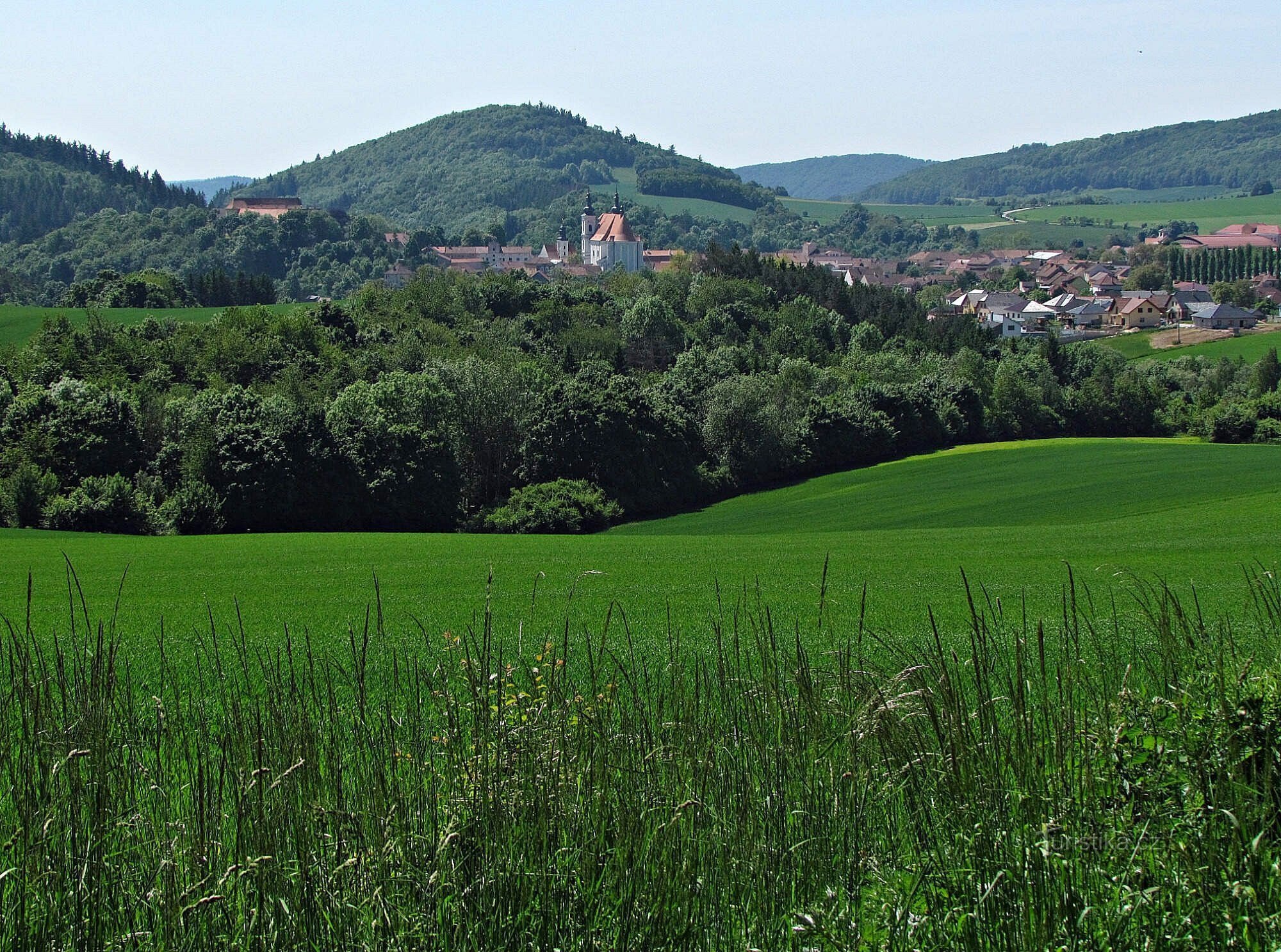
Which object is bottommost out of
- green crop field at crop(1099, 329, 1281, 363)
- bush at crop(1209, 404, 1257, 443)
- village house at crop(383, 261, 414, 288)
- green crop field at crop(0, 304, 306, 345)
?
bush at crop(1209, 404, 1257, 443)

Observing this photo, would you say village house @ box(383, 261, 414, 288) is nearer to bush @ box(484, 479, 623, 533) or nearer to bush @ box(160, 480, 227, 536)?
bush @ box(484, 479, 623, 533)

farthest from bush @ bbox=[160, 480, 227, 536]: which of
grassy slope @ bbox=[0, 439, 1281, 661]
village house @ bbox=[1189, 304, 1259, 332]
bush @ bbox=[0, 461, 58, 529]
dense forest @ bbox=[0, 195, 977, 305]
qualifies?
dense forest @ bbox=[0, 195, 977, 305]

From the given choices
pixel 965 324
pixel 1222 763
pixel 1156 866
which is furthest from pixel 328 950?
pixel 965 324

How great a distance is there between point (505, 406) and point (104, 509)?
20605 mm

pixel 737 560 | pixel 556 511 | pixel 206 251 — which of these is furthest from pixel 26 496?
pixel 206 251

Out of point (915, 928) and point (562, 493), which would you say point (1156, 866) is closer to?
point (915, 928)

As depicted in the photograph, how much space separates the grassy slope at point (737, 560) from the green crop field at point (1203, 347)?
1982 inches

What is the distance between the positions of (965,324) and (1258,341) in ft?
90.0

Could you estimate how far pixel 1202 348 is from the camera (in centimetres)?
10125

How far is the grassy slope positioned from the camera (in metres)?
18.9

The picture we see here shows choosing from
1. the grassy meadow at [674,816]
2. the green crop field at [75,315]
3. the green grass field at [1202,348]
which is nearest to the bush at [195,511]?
the green crop field at [75,315]

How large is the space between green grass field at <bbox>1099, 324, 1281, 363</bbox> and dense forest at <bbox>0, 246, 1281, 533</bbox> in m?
10.7

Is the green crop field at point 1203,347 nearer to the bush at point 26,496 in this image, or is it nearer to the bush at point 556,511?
the bush at point 556,511

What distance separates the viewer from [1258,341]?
98.9 m
